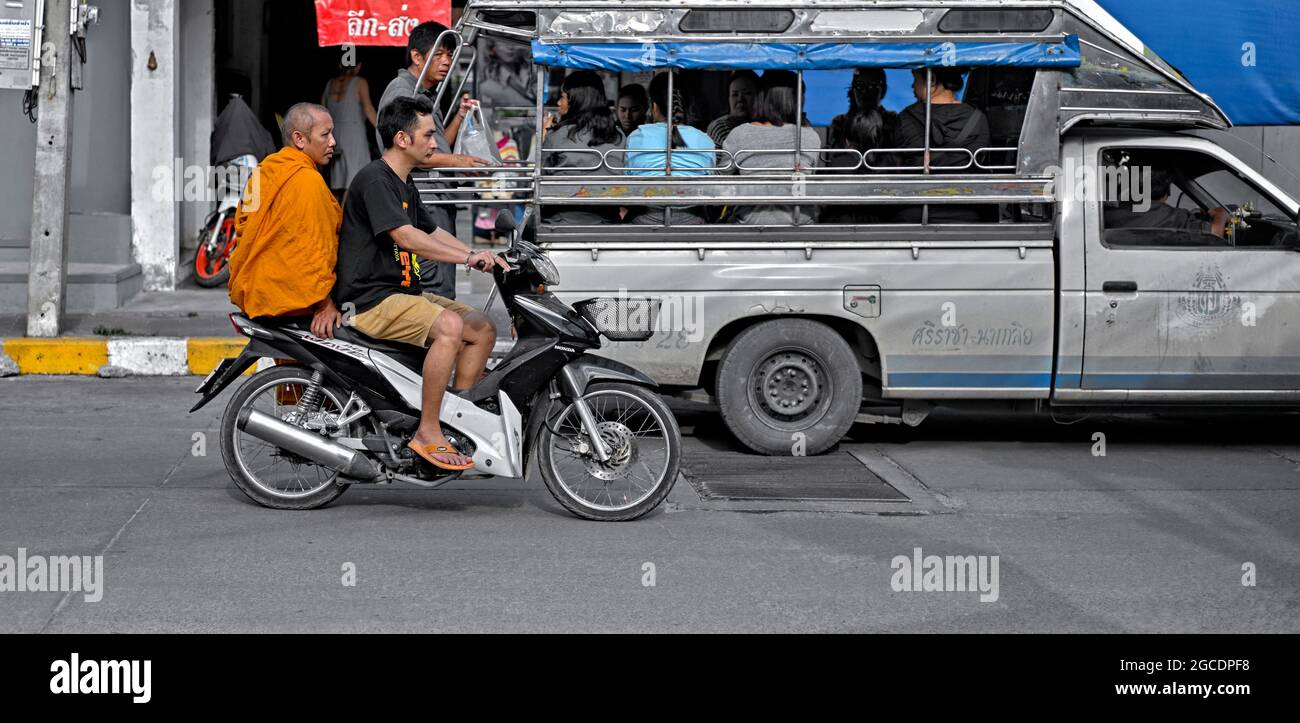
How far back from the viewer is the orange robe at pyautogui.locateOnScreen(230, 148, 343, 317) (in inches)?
246

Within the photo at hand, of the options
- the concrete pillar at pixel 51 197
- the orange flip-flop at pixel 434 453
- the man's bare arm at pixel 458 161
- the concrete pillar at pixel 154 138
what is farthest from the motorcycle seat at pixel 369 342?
the concrete pillar at pixel 154 138

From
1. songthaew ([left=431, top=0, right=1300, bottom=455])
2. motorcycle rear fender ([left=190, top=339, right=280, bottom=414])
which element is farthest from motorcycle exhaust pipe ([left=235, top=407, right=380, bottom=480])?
songthaew ([left=431, top=0, right=1300, bottom=455])

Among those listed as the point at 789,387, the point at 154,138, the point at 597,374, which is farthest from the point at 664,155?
the point at 154,138

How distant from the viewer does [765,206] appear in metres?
7.95

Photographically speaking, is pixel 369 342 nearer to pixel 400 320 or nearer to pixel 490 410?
pixel 400 320

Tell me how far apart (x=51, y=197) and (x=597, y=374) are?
607 centimetres

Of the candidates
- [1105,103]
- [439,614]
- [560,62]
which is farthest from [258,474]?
[1105,103]

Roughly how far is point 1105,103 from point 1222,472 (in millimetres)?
1988

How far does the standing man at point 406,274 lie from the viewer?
20.5ft

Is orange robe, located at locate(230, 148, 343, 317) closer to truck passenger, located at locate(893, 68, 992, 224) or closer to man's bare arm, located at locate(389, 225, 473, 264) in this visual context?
man's bare arm, located at locate(389, 225, 473, 264)

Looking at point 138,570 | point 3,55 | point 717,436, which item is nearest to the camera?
point 138,570

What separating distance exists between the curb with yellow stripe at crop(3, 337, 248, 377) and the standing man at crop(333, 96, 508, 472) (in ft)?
14.3

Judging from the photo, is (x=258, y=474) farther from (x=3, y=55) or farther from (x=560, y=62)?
(x=3, y=55)

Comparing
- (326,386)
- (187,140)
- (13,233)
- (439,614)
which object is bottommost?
(439,614)
